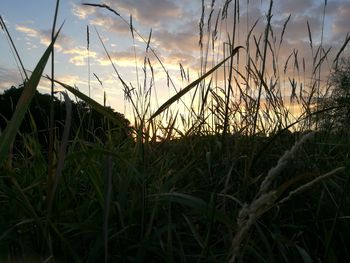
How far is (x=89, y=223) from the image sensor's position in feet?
5.59

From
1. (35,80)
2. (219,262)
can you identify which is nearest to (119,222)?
(219,262)

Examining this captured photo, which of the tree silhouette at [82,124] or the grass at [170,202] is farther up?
the tree silhouette at [82,124]

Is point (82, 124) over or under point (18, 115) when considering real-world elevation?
over

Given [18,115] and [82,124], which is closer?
[18,115]

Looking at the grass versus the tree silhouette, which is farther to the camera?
the tree silhouette

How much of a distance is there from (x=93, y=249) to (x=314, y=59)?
2497mm

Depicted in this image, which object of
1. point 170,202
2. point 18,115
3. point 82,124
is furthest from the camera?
point 82,124

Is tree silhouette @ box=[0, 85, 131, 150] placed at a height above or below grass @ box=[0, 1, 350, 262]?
above

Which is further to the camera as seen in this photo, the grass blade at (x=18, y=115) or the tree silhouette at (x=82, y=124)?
the tree silhouette at (x=82, y=124)

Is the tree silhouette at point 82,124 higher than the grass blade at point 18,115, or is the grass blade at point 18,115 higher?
the tree silhouette at point 82,124

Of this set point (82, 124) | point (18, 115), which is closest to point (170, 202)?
point (18, 115)

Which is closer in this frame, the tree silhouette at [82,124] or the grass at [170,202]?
the grass at [170,202]

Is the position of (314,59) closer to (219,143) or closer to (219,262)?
(219,143)

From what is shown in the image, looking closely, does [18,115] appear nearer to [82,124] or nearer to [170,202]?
[170,202]
